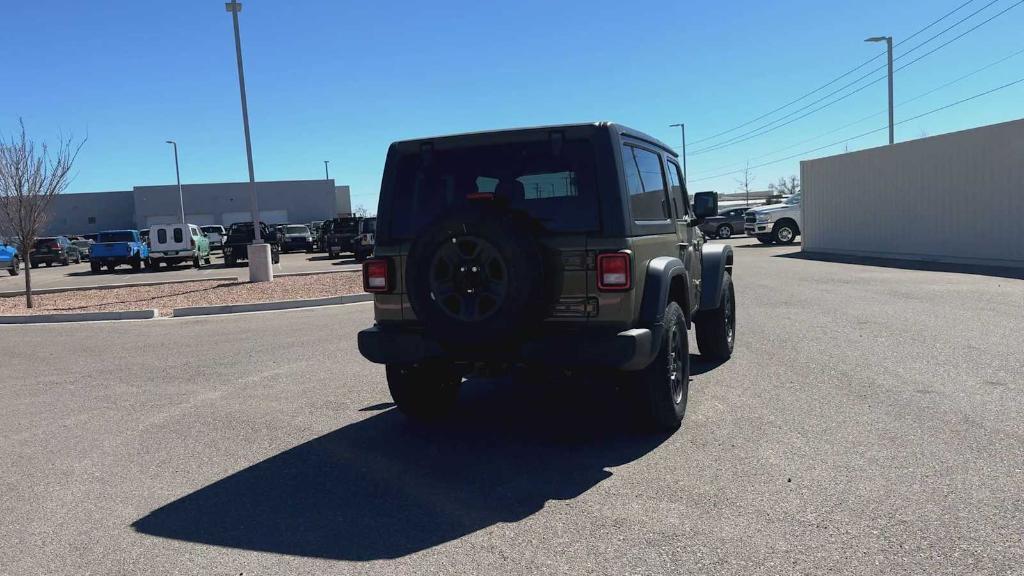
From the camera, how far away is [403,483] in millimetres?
4688

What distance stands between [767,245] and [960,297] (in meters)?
21.4

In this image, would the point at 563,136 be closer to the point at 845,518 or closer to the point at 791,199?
the point at 845,518

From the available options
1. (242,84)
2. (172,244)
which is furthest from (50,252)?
(242,84)

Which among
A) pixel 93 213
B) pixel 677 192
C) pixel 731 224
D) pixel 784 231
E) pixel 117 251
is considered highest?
pixel 93 213

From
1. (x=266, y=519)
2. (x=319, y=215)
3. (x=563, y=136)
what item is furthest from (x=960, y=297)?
(x=319, y=215)

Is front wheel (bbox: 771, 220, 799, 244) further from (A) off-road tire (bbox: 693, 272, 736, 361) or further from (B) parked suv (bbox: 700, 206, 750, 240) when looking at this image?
(A) off-road tire (bbox: 693, 272, 736, 361)

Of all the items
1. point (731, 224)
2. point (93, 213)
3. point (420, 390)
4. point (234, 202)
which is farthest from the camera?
point (93, 213)

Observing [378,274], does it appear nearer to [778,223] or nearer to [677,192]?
[677,192]

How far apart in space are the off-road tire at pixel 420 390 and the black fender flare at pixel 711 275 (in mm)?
2420

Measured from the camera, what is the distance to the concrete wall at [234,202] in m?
64.3

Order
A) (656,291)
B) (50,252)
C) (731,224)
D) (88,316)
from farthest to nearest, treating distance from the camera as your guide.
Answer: (731,224) → (50,252) → (88,316) → (656,291)

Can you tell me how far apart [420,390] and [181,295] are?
534 inches

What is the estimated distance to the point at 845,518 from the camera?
153 inches

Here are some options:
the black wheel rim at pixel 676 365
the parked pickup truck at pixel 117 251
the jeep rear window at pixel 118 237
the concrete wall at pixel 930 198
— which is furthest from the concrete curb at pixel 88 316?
the concrete wall at pixel 930 198
